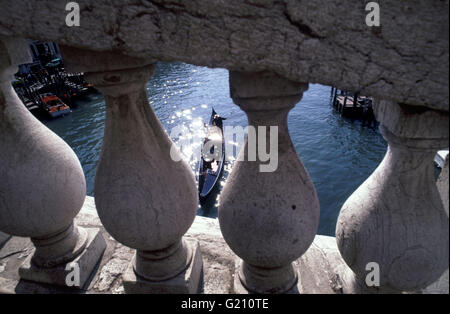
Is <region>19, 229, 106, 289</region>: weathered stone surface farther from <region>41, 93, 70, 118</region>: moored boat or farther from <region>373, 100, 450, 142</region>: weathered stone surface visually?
<region>41, 93, 70, 118</region>: moored boat

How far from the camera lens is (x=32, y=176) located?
2023mm

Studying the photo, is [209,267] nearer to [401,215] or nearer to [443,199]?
[401,215]

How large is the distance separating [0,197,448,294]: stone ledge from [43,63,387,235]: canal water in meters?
11.1

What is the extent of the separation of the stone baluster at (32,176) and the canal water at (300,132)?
1210 centimetres

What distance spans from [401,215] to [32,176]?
228cm

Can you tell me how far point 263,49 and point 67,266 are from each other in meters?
2.28

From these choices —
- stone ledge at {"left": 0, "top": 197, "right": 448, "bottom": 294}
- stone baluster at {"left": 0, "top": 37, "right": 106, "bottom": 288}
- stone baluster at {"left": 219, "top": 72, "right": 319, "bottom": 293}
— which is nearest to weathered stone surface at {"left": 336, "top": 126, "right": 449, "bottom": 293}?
stone baluster at {"left": 219, "top": 72, "right": 319, "bottom": 293}

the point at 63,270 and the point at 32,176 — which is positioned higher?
the point at 32,176

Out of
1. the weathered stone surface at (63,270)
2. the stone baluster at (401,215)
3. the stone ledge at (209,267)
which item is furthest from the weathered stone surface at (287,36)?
the weathered stone surface at (63,270)

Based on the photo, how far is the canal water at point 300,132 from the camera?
16.1m
